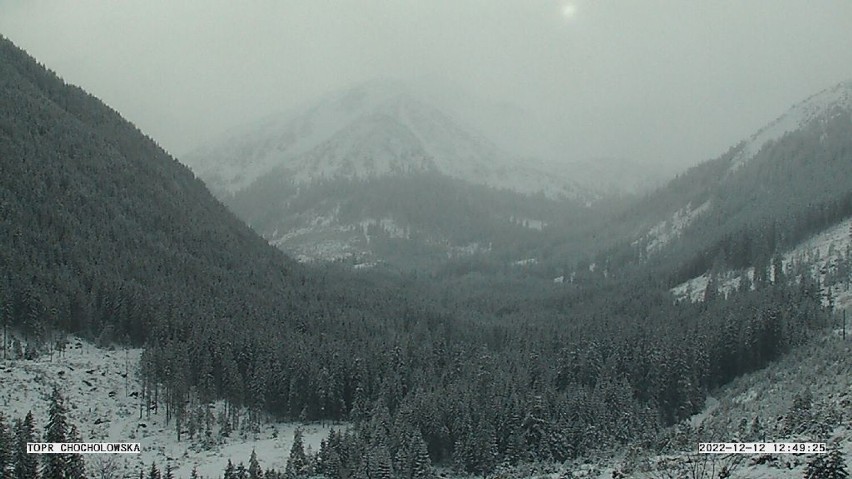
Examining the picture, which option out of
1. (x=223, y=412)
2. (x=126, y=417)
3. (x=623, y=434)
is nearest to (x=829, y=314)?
(x=623, y=434)

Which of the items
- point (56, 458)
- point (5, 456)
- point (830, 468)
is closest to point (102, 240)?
point (5, 456)

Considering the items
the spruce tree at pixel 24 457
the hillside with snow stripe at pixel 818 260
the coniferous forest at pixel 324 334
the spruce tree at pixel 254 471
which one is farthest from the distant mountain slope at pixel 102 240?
the hillside with snow stripe at pixel 818 260

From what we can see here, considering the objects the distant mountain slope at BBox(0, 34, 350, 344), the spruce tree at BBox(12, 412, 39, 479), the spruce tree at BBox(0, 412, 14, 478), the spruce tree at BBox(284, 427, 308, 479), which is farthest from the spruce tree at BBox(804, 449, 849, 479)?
the distant mountain slope at BBox(0, 34, 350, 344)

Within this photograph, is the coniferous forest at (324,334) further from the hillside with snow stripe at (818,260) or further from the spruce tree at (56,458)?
the hillside with snow stripe at (818,260)

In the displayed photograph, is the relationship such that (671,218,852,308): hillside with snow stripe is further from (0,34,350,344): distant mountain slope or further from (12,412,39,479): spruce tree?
(12,412,39,479): spruce tree

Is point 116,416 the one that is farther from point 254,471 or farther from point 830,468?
point 830,468
